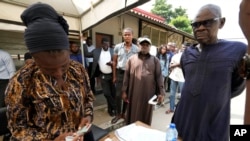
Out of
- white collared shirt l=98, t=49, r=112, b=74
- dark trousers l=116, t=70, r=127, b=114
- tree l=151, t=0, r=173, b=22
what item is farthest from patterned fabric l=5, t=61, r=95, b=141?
tree l=151, t=0, r=173, b=22

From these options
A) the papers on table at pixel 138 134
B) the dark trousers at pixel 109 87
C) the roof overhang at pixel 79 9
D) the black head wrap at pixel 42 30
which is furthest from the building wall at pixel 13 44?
the black head wrap at pixel 42 30

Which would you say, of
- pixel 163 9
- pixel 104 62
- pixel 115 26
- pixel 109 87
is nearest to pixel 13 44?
pixel 104 62

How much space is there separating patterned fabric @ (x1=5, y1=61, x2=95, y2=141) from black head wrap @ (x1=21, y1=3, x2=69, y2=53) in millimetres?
187

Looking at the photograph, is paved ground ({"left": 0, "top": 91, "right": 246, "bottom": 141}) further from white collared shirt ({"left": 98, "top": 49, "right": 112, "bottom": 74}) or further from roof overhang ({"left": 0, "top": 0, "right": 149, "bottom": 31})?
roof overhang ({"left": 0, "top": 0, "right": 149, "bottom": 31})

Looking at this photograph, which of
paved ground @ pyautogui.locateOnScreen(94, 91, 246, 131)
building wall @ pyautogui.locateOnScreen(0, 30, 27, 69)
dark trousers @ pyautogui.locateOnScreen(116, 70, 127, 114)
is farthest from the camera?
Answer: building wall @ pyautogui.locateOnScreen(0, 30, 27, 69)

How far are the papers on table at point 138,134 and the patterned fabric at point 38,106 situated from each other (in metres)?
0.55

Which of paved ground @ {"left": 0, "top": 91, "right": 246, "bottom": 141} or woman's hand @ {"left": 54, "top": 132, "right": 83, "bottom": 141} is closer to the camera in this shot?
woman's hand @ {"left": 54, "top": 132, "right": 83, "bottom": 141}

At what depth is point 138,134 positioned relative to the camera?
1576 millimetres

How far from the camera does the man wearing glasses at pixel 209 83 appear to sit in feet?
4.81

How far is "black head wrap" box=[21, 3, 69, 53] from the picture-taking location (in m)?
0.92

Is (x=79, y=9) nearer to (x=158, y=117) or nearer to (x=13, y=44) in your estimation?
(x=13, y=44)

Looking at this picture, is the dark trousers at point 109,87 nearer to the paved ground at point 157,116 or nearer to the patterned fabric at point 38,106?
the paved ground at point 157,116

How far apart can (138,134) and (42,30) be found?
1.14 meters

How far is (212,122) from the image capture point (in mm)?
1466
